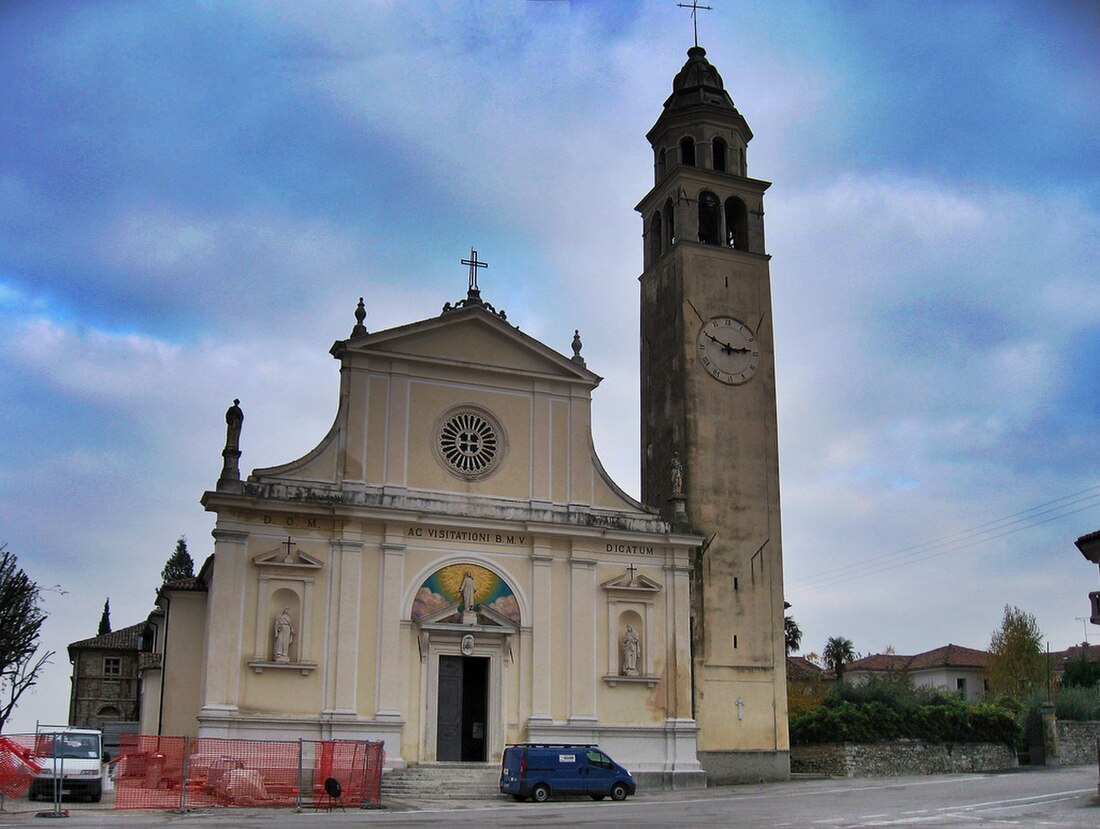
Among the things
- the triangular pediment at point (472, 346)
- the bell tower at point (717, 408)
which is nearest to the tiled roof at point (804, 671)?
the bell tower at point (717, 408)

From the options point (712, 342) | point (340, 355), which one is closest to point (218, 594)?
point (340, 355)

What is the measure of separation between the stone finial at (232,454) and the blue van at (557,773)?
348 inches

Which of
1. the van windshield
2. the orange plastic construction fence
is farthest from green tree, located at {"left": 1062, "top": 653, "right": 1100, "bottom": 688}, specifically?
the orange plastic construction fence

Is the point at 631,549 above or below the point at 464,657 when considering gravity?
above

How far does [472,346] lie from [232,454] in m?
6.82

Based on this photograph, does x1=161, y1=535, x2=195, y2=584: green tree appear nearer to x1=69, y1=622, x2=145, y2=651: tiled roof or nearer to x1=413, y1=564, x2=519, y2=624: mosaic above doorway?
x1=69, y1=622, x2=145, y2=651: tiled roof

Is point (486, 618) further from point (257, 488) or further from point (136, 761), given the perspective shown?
point (136, 761)

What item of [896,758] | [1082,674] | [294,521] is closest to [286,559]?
[294,521]

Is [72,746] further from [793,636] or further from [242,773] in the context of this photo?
[793,636]

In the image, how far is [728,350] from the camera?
3466 cm

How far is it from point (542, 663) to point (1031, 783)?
11907 millimetres

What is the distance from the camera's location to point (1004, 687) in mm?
61625

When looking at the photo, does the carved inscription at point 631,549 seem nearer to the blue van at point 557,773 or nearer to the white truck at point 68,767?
the blue van at point 557,773

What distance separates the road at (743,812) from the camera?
1775cm
